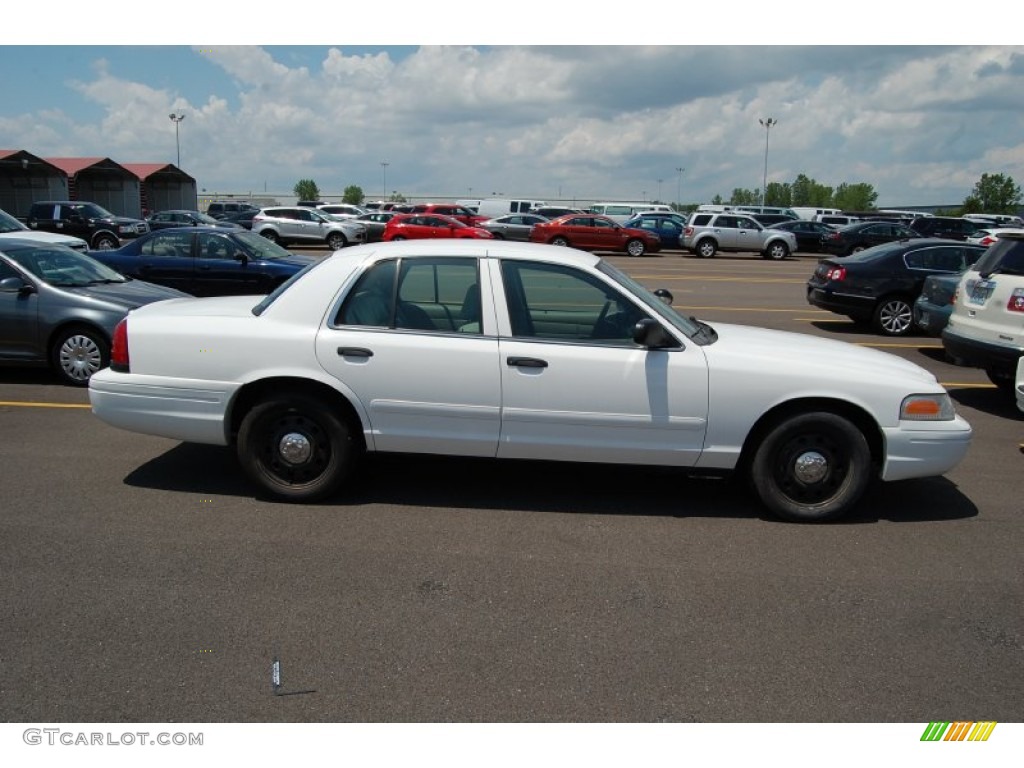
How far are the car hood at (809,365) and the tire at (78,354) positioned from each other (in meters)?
6.08

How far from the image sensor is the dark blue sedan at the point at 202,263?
13.5 m

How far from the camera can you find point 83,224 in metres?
31.7

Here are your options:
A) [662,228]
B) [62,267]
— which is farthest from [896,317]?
[662,228]

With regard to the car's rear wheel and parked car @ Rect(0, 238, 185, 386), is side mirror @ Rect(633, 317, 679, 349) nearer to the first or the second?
parked car @ Rect(0, 238, 185, 386)

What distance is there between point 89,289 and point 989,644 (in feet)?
27.4

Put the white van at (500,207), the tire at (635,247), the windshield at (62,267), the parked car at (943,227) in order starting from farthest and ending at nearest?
the white van at (500,207) < the parked car at (943,227) < the tire at (635,247) < the windshield at (62,267)

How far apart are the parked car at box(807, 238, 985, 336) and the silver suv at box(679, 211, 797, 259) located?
19486mm

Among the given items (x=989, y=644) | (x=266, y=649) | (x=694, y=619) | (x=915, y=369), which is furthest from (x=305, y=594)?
(x=915, y=369)

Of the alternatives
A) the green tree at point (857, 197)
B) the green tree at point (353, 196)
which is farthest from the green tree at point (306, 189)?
the green tree at point (857, 197)

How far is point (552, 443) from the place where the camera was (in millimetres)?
5160

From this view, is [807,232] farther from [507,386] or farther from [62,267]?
[507,386]

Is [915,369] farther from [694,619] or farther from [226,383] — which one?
[226,383]

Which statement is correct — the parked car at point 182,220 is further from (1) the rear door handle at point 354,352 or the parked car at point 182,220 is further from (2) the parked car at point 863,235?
(1) the rear door handle at point 354,352

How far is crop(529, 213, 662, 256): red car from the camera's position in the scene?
32656 mm
